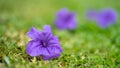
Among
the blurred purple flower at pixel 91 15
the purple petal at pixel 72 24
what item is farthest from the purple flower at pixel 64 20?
the blurred purple flower at pixel 91 15

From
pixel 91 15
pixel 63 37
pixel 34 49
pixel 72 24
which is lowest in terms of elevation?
pixel 34 49

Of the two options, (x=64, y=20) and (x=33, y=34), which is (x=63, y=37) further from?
(x=33, y=34)

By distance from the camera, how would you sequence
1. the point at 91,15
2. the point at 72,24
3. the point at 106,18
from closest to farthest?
the point at 72,24
the point at 106,18
the point at 91,15

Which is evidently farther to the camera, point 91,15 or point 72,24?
point 91,15

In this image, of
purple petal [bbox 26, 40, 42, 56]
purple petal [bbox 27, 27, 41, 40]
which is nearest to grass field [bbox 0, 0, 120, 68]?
purple petal [bbox 26, 40, 42, 56]

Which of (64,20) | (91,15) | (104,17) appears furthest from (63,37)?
(91,15)

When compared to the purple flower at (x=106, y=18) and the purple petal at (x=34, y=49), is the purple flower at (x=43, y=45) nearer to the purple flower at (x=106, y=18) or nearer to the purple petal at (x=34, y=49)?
the purple petal at (x=34, y=49)
